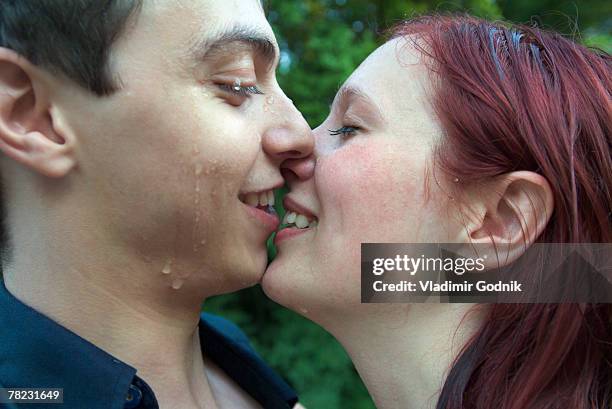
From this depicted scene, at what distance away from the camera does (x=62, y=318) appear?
194cm

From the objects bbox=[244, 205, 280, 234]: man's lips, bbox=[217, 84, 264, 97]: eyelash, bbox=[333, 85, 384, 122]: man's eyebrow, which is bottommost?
bbox=[244, 205, 280, 234]: man's lips

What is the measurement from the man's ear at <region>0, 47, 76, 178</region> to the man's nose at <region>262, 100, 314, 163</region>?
575 mm

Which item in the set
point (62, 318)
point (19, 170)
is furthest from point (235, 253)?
point (19, 170)

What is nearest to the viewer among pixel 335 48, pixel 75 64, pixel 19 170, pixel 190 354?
pixel 75 64

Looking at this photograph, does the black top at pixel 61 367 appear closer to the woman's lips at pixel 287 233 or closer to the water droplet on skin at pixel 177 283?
the water droplet on skin at pixel 177 283

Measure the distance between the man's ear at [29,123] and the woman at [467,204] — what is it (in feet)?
2.49

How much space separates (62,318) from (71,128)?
0.54 metres

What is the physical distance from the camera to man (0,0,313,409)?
1.87 m

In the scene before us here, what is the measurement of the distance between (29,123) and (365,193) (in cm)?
100

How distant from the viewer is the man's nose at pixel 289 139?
207 centimetres

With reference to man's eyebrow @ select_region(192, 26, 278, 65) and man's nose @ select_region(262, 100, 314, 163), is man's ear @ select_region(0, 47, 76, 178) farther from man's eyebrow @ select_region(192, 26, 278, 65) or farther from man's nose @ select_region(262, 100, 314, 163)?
man's nose @ select_region(262, 100, 314, 163)

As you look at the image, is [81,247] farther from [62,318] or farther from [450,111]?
[450,111]

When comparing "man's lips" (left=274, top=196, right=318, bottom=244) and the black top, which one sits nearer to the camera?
the black top

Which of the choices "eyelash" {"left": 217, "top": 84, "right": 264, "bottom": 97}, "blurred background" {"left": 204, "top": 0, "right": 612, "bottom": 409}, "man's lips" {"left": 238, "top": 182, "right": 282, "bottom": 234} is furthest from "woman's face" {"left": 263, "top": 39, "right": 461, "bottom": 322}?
"blurred background" {"left": 204, "top": 0, "right": 612, "bottom": 409}
